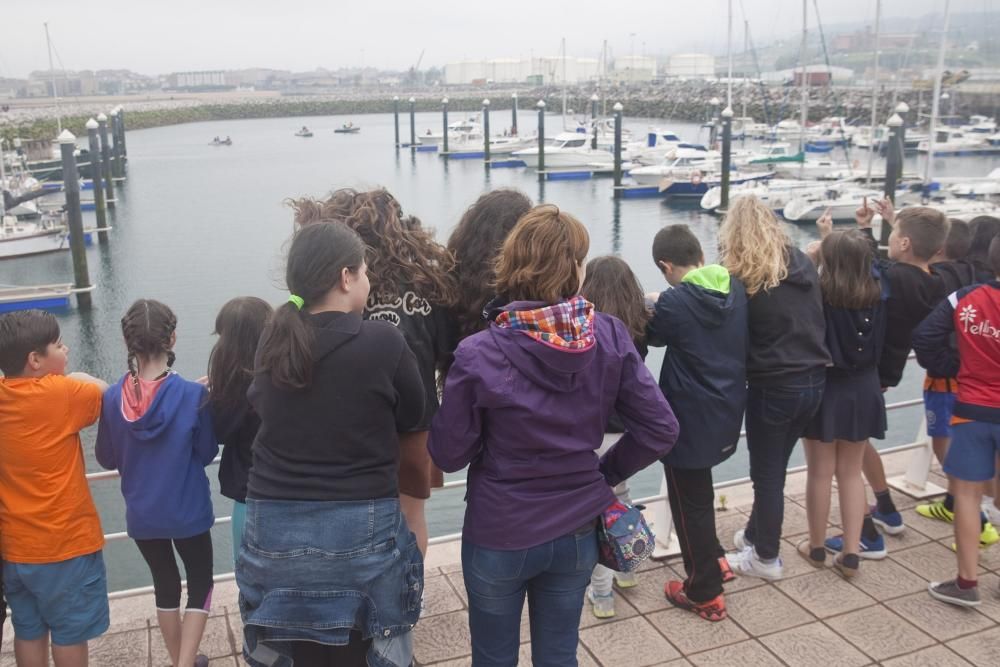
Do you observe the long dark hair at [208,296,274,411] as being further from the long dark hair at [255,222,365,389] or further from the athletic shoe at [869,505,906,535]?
→ the athletic shoe at [869,505,906,535]

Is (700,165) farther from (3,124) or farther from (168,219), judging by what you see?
(3,124)

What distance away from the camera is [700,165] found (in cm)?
3725

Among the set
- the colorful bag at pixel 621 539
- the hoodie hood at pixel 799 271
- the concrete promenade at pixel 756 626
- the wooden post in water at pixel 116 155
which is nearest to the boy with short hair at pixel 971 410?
the concrete promenade at pixel 756 626

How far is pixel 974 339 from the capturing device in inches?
137

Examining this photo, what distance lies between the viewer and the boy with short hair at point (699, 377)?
Result: 332 cm

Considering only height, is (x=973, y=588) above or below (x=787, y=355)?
below

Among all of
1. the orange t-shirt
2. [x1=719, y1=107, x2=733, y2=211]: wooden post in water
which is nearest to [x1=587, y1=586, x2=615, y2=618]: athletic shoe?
the orange t-shirt

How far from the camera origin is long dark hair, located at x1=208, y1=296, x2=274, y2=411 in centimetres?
282

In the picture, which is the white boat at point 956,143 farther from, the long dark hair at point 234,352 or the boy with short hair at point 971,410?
the long dark hair at point 234,352

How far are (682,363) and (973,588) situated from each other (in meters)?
1.47

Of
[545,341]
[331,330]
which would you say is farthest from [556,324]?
[331,330]

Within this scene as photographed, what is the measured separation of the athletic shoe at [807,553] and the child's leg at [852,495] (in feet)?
0.43

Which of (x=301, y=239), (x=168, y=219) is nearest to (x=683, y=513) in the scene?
(x=301, y=239)

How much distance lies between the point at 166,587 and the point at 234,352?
0.87 meters
